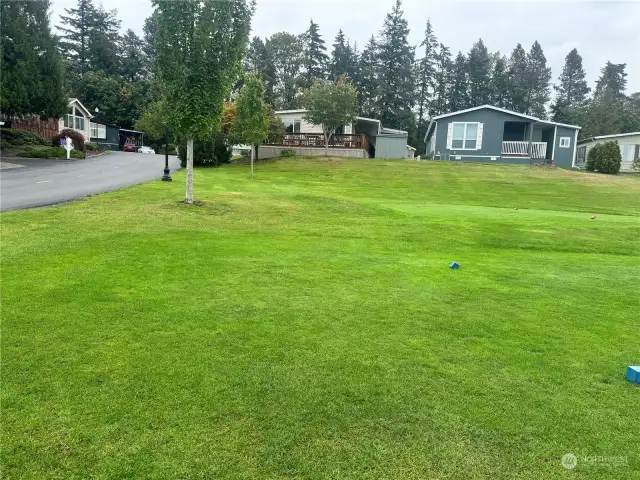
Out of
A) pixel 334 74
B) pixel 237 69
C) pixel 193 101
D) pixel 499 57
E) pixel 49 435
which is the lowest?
pixel 49 435

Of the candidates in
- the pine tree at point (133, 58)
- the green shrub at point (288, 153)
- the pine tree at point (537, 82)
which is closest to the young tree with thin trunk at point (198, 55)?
the green shrub at point (288, 153)

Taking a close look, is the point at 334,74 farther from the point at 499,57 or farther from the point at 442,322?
the point at 442,322

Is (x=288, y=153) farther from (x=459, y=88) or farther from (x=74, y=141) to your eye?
(x=459, y=88)

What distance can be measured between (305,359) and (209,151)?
110 ft

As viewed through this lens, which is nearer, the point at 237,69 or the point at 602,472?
the point at 602,472

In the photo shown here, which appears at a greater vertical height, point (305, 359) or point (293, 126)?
point (293, 126)

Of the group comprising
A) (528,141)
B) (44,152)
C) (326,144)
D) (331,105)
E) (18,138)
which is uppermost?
(331,105)

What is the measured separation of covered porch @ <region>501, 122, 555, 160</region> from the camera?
39344mm

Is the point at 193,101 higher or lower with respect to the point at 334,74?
lower

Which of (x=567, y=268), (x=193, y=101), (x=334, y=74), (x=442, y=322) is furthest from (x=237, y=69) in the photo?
(x=334, y=74)

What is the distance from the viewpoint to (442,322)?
5387 millimetres

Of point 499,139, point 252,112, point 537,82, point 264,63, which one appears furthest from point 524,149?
point 537,82

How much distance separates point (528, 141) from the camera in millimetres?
39812

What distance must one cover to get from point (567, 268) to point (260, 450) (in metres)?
7.45
